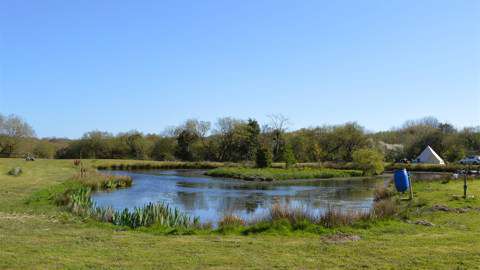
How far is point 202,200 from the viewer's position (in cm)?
2520

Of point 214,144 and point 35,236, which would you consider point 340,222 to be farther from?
point 214,144

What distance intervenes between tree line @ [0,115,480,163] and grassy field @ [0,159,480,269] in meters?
51.6

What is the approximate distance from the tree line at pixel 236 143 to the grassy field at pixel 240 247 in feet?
169

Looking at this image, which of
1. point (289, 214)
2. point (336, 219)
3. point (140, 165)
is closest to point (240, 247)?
point (289, 214)

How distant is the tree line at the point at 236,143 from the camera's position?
2643 inches

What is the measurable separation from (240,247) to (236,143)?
60.5m

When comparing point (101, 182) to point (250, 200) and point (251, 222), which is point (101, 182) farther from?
point (251, 222)

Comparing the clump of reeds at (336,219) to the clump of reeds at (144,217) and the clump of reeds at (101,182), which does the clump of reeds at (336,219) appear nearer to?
the clump of reeds at (144,217)

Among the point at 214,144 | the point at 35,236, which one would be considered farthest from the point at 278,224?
the point at 214,144

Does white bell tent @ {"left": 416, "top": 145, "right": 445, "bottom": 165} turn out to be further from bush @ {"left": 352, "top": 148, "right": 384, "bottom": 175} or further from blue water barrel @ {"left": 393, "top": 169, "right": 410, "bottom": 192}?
blue water barrel @ {"left": 393, "top": 169, "right": 410, "bottom": 192}

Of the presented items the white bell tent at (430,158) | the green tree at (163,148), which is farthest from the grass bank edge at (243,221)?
the green tree at (163,148)

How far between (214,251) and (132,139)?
73439 millimetres

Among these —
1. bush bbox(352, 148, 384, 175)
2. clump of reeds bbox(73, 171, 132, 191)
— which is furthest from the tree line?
clump of reeds bbox(73, 171, 132, 191)

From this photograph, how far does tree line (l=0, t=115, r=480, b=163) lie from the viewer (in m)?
67.1
